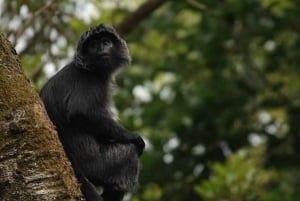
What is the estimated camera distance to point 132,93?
9.12 metres

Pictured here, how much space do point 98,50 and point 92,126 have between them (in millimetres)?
750

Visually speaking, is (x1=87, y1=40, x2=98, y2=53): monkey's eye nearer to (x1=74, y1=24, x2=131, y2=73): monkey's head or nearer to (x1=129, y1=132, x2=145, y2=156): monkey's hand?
(x1=74, y1=24, x2=131, y2=73): monkey's head

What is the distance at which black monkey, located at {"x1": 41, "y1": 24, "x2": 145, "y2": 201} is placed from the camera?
4.74 m

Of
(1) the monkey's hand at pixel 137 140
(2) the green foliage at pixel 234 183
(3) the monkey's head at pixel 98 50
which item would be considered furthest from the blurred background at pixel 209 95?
(1) the monkey's hand at pixel 137 140

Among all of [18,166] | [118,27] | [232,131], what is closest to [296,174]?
[232,131]

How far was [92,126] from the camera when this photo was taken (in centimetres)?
480

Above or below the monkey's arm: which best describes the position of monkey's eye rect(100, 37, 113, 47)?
above

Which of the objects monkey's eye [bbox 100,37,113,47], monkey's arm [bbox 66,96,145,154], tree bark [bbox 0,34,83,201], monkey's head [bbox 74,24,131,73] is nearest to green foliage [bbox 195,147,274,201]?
monkey's head [bbox 74,24,131,73]

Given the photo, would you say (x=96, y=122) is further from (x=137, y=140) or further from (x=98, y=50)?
(x=98, y=50)

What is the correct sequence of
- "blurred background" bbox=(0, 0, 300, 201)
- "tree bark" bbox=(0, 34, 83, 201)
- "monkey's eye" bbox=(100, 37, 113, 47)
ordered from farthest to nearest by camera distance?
1. "blurred background" bbox=(0, 0, 300, 201)
2. "monkey's eye" bbox=(100, 37, 113, 47)
3. "tree bark" bbox=(0, 34, 83, 201)

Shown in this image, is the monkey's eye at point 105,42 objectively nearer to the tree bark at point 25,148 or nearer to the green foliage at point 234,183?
the tree bark at point 25,148

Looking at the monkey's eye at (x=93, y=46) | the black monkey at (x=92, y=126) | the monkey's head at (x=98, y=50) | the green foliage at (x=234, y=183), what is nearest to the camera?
the black monkey at (x=92, y=126)

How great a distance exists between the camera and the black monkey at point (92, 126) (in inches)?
187

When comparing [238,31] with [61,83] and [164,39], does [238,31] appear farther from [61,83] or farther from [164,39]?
[61,83]
